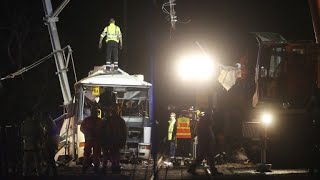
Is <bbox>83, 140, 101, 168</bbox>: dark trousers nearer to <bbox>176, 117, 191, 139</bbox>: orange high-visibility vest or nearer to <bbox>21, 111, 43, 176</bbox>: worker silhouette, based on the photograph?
<bbox>21, 111, 43, 176</bbox>: worker silhouette

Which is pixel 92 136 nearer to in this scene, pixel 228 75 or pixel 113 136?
pixel 113 136

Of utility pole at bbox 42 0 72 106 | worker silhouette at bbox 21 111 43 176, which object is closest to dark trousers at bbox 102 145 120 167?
worker silhouette at bbox 21 111 43 176

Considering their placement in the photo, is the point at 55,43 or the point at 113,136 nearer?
the point at 113,136

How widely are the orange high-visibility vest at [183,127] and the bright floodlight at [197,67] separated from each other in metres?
3.44

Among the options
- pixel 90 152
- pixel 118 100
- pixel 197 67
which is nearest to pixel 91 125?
pixel 90 152

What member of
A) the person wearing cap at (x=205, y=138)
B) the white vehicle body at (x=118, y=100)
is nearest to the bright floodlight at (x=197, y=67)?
the white vehicle body at (x=118, y=100)

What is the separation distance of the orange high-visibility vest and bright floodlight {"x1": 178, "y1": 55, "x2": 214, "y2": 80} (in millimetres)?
3443

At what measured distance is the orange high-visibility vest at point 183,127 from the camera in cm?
1989

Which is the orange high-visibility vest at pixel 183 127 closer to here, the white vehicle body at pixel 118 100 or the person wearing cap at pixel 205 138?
the white vehicle body at pixel 118 100

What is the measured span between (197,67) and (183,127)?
3.89m

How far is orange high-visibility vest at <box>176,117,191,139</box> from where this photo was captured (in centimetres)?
1989

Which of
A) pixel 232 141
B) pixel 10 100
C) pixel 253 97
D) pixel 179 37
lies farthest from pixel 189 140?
pixel 10 100

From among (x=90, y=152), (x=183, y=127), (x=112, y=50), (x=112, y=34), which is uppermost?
(x=112, y=34)

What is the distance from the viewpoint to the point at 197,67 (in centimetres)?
2281
